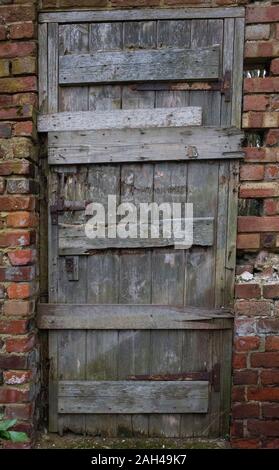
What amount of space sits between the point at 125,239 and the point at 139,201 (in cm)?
24

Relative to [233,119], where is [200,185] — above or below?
below

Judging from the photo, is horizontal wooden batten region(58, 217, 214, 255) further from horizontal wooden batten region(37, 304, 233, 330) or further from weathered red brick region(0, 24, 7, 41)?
weathered red brick region(0, 24, 7, 41)

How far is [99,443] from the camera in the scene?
2.14 metres

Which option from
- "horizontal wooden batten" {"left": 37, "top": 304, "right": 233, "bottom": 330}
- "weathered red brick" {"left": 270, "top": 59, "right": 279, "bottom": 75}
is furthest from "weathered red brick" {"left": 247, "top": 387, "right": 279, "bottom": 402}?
"weathered red brick" {"left": 270, "top": 59, "right": 279, "bottom": 75}

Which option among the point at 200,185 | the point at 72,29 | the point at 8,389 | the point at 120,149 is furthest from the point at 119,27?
the point at 8,389

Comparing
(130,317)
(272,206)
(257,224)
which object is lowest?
(130,317)

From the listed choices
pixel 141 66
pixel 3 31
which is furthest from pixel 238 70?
pixel 3 31

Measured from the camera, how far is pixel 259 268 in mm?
2020

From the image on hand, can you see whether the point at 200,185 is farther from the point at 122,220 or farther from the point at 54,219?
the point at 54,219

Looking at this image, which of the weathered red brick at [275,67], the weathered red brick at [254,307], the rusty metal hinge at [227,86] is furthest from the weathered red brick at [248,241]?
the weathered red brick at [275,67]

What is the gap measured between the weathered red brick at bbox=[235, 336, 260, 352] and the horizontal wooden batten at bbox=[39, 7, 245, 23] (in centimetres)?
178

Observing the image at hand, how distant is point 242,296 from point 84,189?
1.10 meters

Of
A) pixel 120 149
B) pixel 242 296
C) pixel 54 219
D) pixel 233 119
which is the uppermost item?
pixel 233 119

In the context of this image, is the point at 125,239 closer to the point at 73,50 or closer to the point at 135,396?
the point at 135,396
